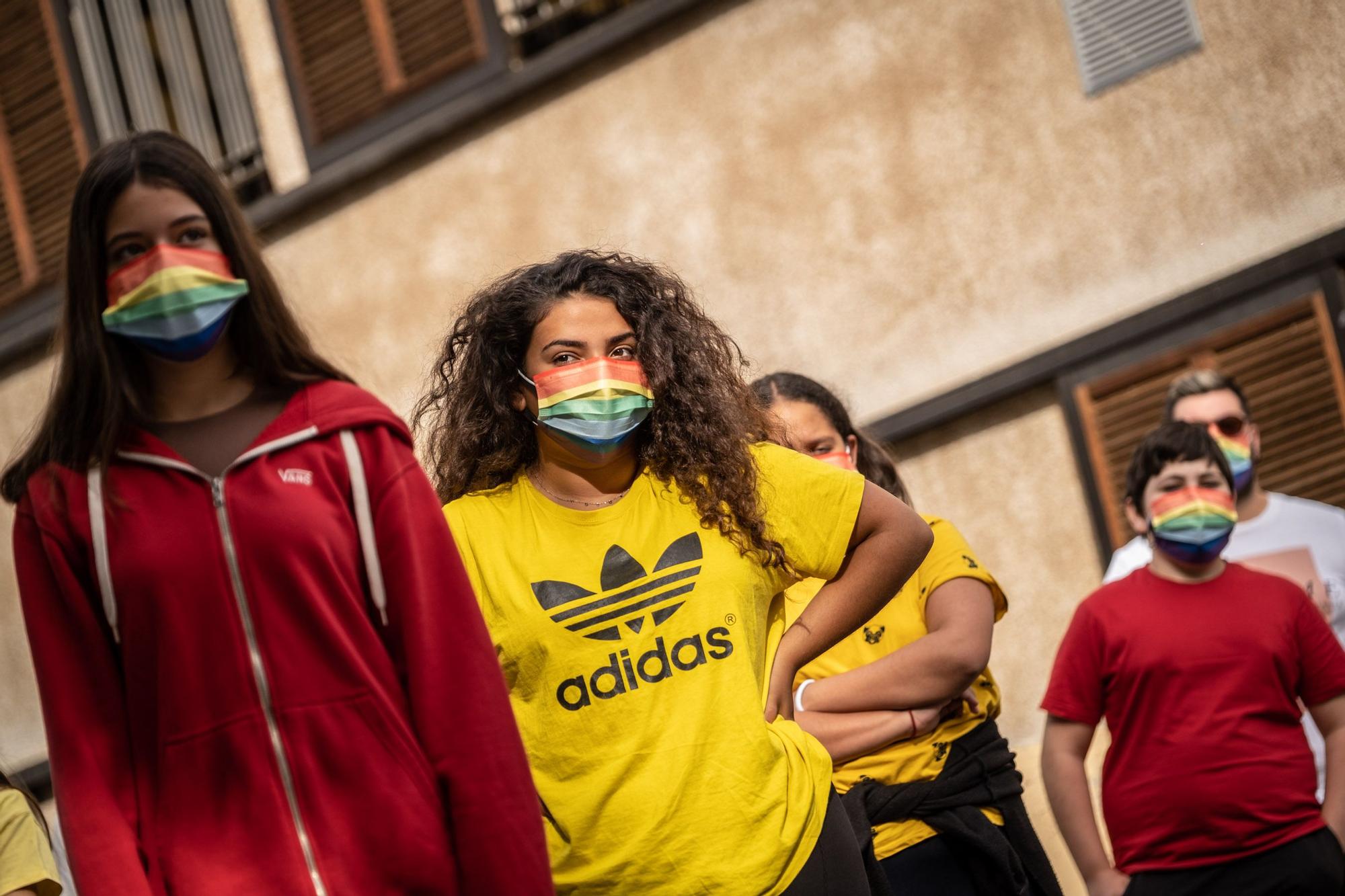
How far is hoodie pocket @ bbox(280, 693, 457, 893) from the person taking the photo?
8.16 feet

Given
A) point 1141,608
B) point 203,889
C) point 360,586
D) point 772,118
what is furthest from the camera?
point 772,118

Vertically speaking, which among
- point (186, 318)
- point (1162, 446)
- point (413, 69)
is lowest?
point (1162, 446)

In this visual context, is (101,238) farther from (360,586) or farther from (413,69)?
(413,69)

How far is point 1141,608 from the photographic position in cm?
539

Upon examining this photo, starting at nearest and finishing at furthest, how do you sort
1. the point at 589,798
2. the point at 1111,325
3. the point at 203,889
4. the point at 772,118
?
the point at 203,889, the point at 589,798, the point at 1111,325, the point at 772,118

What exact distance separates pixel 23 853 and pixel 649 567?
1.62m

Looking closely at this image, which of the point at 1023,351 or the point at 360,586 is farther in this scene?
the point at 1023,351

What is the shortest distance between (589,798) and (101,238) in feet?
3.84

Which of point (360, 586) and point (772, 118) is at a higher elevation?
point (772, 118)

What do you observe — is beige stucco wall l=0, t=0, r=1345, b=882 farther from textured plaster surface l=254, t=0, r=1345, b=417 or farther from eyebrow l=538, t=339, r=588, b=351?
eyebrow l=538, t=339, r=588, b=351

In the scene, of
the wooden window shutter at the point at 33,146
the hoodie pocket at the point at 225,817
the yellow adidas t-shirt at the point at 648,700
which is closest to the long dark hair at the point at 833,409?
the yellow adidas t-shirt at the point at 648,700

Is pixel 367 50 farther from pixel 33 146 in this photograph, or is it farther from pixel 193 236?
pixel 193 236

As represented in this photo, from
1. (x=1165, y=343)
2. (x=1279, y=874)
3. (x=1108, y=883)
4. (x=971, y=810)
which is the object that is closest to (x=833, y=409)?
(x=971, y=810)

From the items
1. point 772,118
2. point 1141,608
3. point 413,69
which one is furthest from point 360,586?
point 413,69
